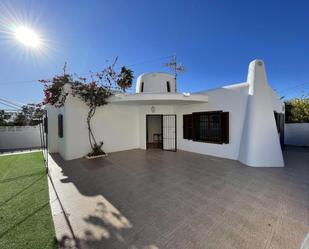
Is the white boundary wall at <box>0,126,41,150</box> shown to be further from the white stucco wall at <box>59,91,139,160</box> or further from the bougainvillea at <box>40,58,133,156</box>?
the white stucco wall at <box>59,91,139,160</box>

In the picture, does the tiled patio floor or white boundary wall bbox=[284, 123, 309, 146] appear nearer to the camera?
the tiled patio floor

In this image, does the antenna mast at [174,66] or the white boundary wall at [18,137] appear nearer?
the white boundary wall at [18,137]

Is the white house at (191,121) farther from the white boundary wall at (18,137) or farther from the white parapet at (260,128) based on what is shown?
the white boundary wall at (18,137)

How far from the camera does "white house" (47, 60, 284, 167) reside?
216 inches

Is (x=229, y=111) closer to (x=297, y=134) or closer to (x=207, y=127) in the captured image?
(x=207, y=127)

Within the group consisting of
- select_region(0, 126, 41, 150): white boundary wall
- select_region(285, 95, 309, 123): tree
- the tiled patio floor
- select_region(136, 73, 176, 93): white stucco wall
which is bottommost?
the tiled patio floor

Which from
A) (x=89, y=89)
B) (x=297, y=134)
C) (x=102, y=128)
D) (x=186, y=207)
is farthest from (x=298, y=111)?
(x=89, y=89)

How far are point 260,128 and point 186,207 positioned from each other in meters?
4.40

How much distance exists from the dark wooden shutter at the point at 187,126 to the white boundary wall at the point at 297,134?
751 centimetres

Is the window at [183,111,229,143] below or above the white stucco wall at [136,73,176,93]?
below

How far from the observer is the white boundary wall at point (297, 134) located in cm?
942

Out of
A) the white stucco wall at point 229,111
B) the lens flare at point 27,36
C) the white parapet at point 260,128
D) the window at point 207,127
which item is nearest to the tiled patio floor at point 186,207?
the white parapet at point 260,128

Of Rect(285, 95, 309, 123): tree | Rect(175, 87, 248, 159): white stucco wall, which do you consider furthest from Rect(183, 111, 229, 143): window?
Rect(285, 95, 309, 123): tree

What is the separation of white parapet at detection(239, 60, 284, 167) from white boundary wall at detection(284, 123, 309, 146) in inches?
251
